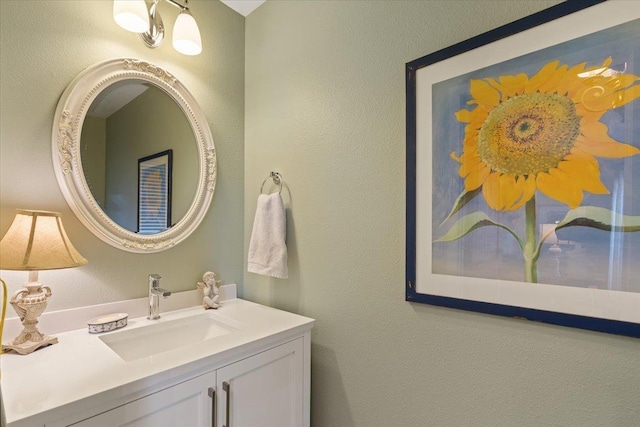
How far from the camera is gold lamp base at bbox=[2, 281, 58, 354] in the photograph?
965 mm

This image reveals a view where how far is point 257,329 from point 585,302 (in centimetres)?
104

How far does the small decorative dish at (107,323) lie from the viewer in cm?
113

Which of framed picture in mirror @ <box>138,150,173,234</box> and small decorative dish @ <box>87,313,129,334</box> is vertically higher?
framed picture in mirror @ <box>138,150,173,234</box>

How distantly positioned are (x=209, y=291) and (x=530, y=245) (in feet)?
4.49

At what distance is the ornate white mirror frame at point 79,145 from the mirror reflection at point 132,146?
2 cm

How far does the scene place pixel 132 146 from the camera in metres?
1.35

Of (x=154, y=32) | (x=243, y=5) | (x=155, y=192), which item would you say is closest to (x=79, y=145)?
(x=155, y=192)

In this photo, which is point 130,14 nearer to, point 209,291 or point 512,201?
point 209,291

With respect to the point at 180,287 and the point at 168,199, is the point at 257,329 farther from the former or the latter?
the point at 168,199

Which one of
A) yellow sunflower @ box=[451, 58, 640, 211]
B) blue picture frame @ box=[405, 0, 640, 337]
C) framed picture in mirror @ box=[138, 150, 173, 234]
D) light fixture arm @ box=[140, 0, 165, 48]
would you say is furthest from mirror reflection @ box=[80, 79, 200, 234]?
yellow sunflower @ box=[451, 58, 640, 211]

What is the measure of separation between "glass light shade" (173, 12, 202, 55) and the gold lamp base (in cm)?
110

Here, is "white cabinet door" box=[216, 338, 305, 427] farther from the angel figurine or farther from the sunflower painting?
the sunflower painting

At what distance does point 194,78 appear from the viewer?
156 centimetres

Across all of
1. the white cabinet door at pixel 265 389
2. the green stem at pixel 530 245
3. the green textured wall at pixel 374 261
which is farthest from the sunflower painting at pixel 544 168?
the white cabinet door at pixel 265 389
